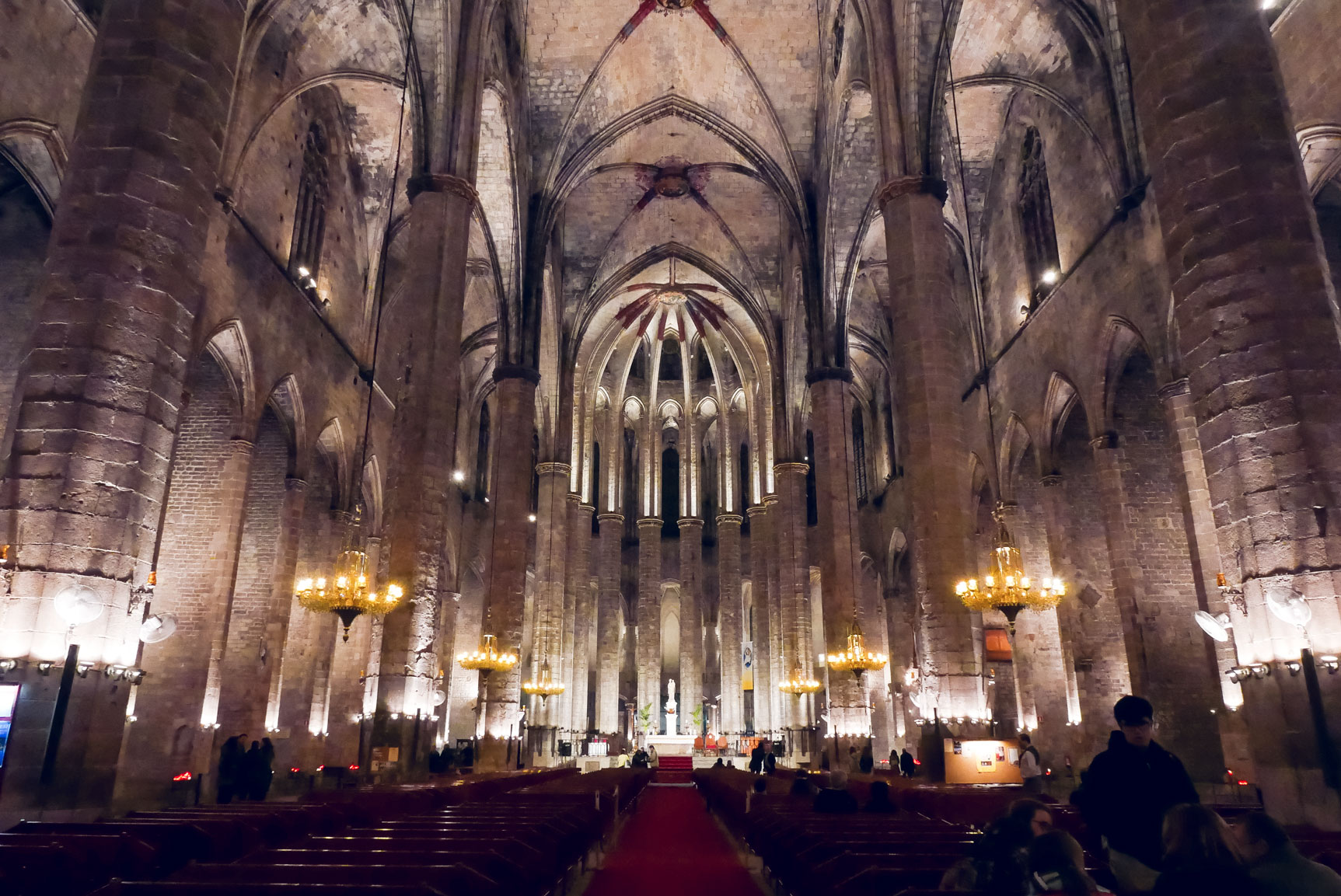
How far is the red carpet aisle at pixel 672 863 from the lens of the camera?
7.11m

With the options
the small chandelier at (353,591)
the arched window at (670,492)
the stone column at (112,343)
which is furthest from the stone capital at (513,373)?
the arched window at (670,492)

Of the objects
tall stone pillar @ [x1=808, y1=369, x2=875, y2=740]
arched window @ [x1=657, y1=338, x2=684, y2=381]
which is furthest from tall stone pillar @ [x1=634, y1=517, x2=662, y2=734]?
tall stone pillar @ [x1=808, y1=369, x2=875, y2=740]

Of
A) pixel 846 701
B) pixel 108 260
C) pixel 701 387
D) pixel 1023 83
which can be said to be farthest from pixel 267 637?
pixel 701 387

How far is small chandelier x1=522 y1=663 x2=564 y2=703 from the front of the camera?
24.5m

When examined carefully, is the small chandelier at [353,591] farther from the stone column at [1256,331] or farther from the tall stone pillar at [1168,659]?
the tall stone pillar at [1168,659]

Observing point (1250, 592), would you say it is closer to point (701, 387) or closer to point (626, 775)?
point (626, 775)

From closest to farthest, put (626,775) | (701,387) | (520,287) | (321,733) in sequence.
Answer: (626,775) < (321,733) < (520,287) < (701,387)

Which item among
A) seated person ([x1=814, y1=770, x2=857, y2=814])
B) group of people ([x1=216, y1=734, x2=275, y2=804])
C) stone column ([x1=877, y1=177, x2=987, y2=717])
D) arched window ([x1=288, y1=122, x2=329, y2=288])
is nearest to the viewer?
seated person ([x1=814, y1=770, x2=857, y2=814])

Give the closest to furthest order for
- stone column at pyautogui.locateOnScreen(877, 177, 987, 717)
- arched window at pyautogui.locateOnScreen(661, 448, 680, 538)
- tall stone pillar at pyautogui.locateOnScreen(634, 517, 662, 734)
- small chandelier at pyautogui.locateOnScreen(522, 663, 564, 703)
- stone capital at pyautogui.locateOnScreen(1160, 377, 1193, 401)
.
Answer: stone column at pyautogui.locateOnScreen(877, 177, 987, 717) < stone capital at pyautogui.locateOnScreen(1160, 377, 1193, 401) < small chandelier at pyautogui.locateOnScreen(522, 663, 564, 703) < tall stone pillar at pyautogui.locateOnScreen(634, 517, 662, 734) < arched window at pyautogui.locateOnScreen(661, 448, 680, 538)

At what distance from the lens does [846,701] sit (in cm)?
2197

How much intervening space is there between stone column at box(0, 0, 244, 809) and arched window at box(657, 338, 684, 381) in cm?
3288

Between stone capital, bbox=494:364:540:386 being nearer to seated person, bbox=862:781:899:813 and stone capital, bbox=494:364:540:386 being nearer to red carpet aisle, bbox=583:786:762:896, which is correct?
red carpet aisle, bbox=583:786:762:896

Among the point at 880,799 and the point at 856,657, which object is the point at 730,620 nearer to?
the point at 856,657

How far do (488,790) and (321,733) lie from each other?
10.7m
